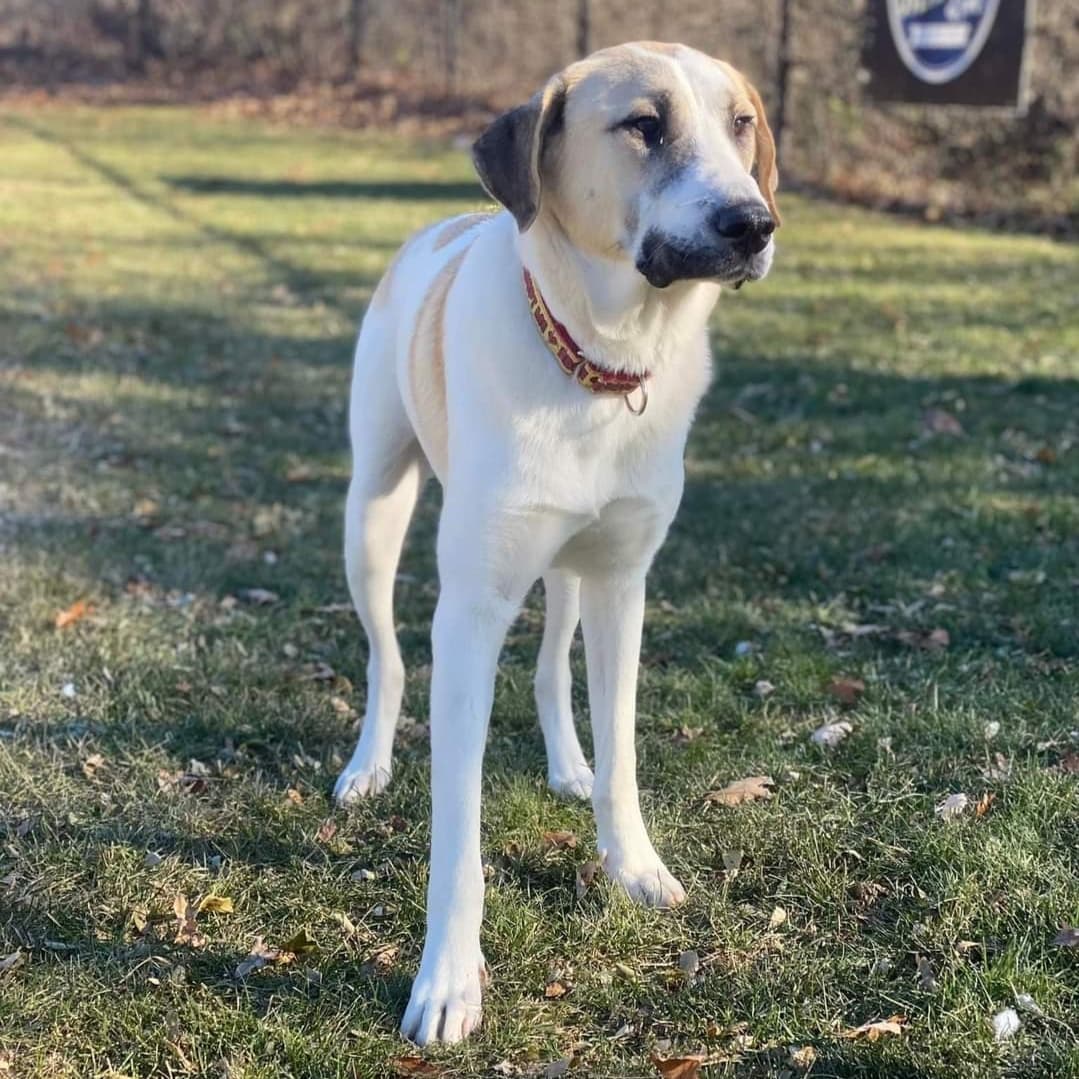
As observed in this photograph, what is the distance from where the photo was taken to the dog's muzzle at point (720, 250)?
8.21 ft

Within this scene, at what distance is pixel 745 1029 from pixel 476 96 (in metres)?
19.5

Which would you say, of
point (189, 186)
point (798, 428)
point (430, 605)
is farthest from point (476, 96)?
point (430, 605)

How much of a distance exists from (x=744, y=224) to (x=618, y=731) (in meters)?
1.26

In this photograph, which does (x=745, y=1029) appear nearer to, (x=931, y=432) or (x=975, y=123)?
(x=931, y=432)

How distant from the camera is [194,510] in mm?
5914

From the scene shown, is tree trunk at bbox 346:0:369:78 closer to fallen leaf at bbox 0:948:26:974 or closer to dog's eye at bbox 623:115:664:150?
dog's eye at bbox 623:115:664:150

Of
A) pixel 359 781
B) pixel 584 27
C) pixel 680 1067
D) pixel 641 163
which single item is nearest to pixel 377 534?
pixel 359 781

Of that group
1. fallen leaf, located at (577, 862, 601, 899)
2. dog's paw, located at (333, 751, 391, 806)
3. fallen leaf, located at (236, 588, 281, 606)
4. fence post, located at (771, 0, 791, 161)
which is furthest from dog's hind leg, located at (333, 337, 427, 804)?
fence post, located at (771, 0, 791, 161)

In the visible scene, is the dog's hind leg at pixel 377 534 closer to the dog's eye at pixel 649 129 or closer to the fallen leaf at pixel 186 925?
the fallen leaf at pixel 186 925

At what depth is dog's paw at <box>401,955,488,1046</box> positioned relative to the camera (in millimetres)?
2723

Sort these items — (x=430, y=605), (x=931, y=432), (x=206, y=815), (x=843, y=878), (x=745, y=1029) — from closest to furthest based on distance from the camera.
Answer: (x=745, y=1029) → (x=843, y=878) → (x=206, y=815) → (x=430, y=605) → (x=931, y=432)

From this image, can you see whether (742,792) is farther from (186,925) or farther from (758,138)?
(758,138)

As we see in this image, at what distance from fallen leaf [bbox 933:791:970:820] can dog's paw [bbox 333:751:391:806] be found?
4.78 ft

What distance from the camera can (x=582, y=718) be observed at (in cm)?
417
